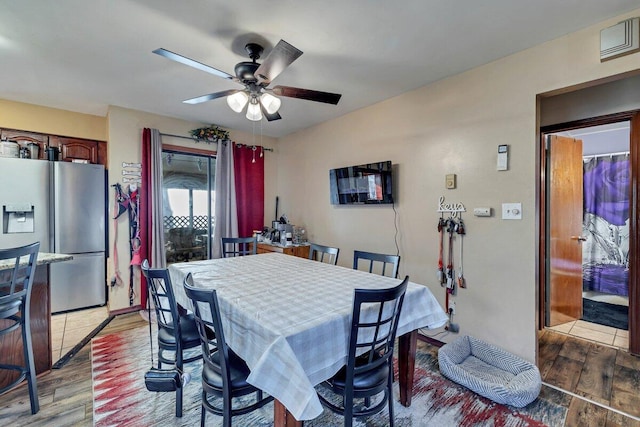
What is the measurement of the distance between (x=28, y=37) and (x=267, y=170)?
10.4ft

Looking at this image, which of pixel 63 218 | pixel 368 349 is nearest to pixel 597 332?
pixel 368 349

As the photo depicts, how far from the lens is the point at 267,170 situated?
16.4ft

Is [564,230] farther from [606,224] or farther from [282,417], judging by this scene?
[282,417]

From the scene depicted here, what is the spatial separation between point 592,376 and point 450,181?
1878mm

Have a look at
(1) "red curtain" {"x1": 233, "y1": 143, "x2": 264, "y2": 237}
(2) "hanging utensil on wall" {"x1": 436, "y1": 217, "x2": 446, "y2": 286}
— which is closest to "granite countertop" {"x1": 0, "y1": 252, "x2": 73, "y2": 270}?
(1) "red curtain" {"x1": 233, "y1": 143, "x2": 264, "y2": 237}

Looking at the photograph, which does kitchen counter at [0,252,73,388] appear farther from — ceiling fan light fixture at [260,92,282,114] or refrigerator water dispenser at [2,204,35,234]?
ceiling fan light fixture at [260,92,282,114]

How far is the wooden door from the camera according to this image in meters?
3.15

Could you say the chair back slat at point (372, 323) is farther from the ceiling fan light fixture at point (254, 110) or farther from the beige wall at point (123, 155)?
the beige wall at point (123, 155)

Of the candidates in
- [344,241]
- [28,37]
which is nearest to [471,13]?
[344,241]

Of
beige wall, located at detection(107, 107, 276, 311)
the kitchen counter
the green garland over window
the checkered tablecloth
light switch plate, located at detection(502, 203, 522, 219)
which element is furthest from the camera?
the green garland over window

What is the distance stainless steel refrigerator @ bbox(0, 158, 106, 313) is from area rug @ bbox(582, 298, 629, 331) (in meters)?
6.11

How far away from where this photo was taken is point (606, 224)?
164 inches

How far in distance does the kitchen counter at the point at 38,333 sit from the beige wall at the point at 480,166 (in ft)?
9.77

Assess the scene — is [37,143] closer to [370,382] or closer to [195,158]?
[195,158]
